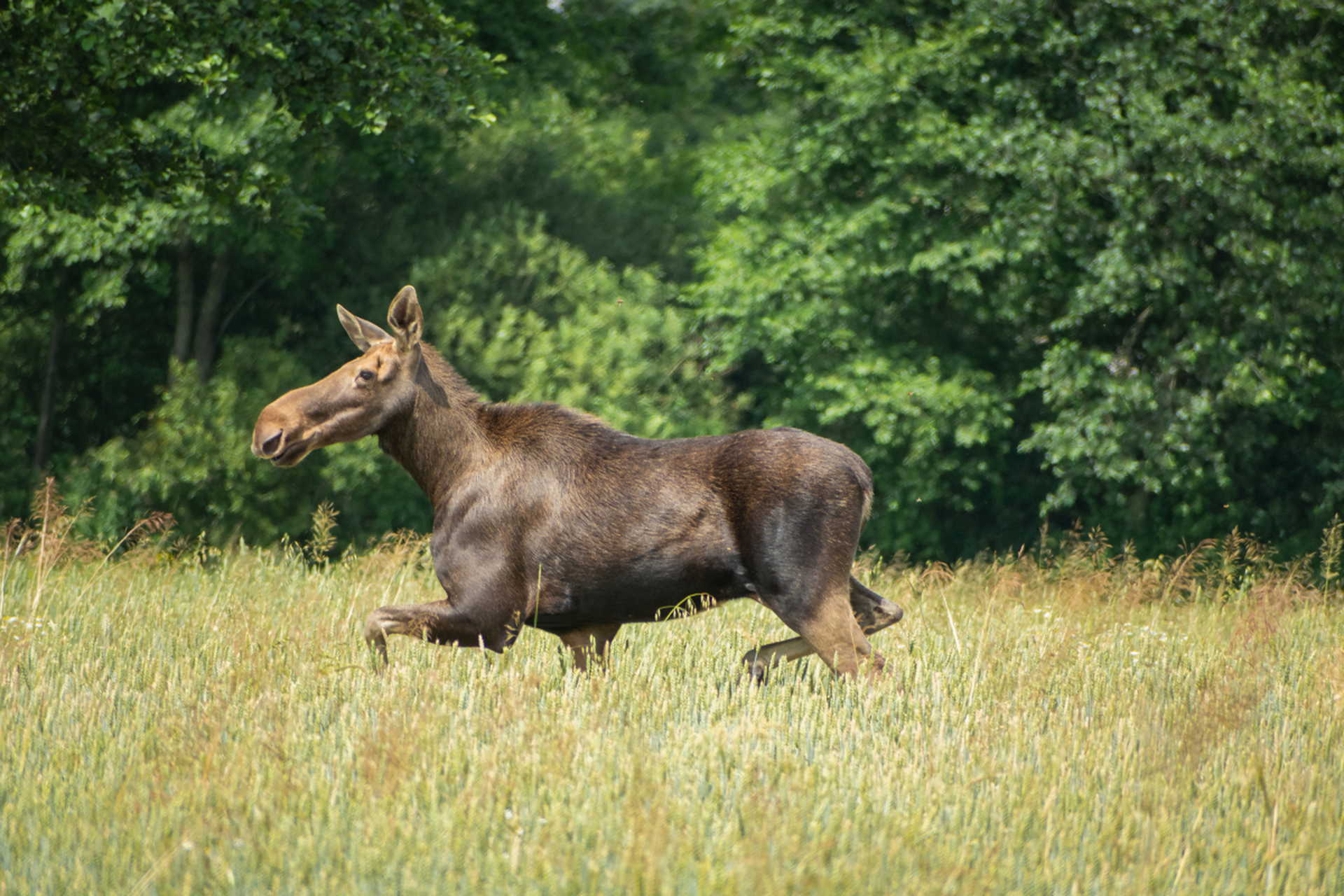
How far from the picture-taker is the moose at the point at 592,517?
5.38 metres

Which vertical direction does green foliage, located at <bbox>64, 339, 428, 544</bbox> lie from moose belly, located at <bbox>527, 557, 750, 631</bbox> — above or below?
below

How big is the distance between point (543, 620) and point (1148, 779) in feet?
9.01

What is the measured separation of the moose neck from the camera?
19.4 feet

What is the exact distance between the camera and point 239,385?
740 inches

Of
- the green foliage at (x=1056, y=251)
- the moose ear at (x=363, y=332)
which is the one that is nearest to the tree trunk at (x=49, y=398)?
the green foliage at (x=1056, y=251)

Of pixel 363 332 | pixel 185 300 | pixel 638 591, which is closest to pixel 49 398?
pixel 185 300

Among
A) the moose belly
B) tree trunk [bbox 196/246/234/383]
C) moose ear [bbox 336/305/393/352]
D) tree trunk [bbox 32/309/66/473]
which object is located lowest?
tree trunk [bbox 32/309/66/473]

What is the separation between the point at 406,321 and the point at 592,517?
1.40 metres

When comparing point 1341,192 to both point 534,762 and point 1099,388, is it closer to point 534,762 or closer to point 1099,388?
point 1099,388

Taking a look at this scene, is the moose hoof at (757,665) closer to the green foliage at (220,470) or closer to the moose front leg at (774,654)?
the moose front leg at (774,654)

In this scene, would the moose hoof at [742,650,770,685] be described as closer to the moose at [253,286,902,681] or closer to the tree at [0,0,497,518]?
the moose at [253,286,902,681]

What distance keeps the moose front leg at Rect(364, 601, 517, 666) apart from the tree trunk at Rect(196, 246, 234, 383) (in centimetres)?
1602

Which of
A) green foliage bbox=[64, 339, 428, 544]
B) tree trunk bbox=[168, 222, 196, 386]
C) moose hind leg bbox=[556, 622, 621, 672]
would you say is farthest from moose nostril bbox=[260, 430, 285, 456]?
tree trunk bbox=[168, 222, 196, 386]

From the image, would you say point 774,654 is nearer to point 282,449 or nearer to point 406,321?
point 406,321
